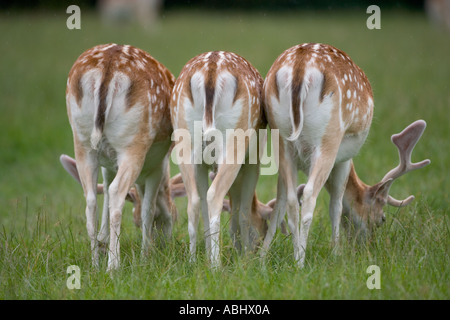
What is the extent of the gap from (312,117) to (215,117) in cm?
64

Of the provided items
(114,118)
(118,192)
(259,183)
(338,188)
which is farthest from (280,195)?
(259,183)

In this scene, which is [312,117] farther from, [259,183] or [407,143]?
[259,183]

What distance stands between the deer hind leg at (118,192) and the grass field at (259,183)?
0.12m

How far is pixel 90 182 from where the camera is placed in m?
4.64

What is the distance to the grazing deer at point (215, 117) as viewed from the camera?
14.0ft

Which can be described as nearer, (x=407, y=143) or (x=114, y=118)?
(x=114, y=118)

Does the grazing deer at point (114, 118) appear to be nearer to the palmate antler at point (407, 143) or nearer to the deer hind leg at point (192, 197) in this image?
the deer hind leg at point (192, 197)

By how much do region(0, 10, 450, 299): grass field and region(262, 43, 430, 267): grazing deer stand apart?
35 centimetres

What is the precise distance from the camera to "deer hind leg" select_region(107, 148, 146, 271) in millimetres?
4445

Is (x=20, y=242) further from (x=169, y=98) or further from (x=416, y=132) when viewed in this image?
(x=416, y=132)

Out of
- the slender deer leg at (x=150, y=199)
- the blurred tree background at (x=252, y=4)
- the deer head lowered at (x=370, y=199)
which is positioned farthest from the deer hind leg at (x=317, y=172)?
the blurred tree background at (x=252, y=4)

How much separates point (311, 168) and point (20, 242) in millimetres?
2232

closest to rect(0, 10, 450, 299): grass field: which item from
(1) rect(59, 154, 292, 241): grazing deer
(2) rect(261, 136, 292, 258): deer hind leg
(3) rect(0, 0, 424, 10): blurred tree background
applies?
(2) rect(261, 136, 292, 258): deer hind leg
